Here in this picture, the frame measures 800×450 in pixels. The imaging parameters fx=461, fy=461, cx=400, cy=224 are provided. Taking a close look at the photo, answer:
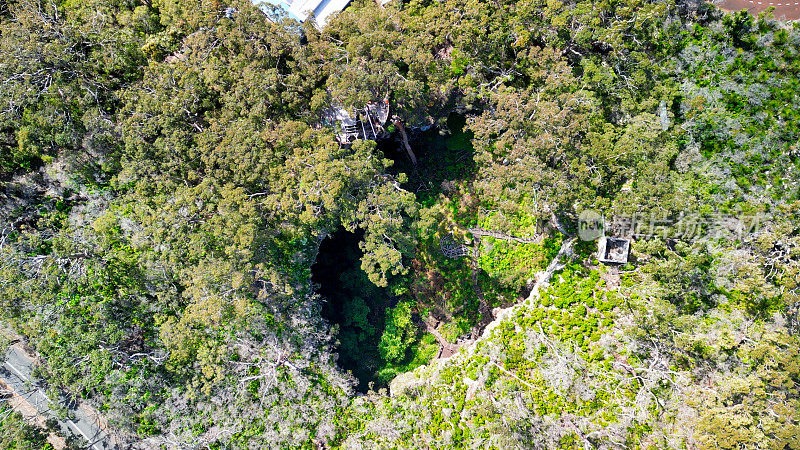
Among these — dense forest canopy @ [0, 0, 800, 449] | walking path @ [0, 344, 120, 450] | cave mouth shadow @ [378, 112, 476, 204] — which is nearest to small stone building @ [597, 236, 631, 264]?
dense forest canopy @ [0, 0, 800, 449]

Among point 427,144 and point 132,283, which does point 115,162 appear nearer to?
point 132,283

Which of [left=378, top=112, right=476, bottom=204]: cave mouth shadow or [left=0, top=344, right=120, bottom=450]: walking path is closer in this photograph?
[left=0, top=344, right=120, bottom=450]: walking path

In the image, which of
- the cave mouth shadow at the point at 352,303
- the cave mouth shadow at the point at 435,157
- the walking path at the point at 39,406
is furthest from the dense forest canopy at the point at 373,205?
the cave mouth shadow at the point at 435,157

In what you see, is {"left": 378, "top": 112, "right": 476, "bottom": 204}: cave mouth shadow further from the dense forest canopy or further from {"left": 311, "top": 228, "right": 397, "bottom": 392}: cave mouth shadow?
{"left": 311, "top": 228, "right": 397, "bottom": 392}: cave mouth shadow

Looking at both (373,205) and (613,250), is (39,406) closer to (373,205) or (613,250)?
(373,205)

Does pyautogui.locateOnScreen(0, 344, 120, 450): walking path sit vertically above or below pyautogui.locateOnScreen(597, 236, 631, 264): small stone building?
below

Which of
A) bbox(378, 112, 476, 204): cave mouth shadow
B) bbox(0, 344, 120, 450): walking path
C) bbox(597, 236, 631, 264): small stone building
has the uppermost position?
bbox(378, 112, 476, 204): cave mouth shadow

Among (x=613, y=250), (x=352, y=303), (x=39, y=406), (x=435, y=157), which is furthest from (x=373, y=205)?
(x=39, y=406)
